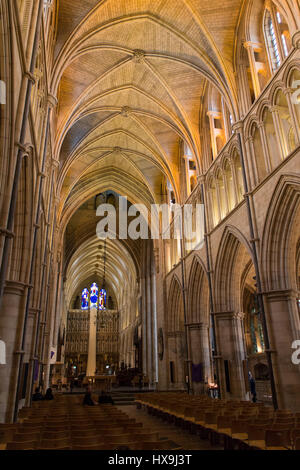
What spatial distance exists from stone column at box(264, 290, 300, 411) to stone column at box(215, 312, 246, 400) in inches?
140

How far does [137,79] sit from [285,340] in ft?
47.4

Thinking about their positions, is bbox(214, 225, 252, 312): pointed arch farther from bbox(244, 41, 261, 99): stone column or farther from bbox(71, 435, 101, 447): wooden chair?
bbox(71, 435, 101, 447): wooden chair

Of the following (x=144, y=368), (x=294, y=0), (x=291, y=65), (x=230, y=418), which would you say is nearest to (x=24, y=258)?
(x=230, y=418)

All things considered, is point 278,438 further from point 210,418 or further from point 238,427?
point 210,418

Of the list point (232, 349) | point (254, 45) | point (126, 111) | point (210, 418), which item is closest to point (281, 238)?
point (232, 349)

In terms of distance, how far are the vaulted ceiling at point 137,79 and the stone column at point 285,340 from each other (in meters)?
7.98

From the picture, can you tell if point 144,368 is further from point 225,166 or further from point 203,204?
point 225,166

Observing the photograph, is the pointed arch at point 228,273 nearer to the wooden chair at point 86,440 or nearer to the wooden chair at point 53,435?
the wooden chair at point 53,435

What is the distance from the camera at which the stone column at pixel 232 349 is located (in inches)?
528

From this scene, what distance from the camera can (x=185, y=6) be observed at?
13930 mm

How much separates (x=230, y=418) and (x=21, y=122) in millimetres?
6891

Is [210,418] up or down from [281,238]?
down

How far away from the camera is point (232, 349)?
1391 cm
